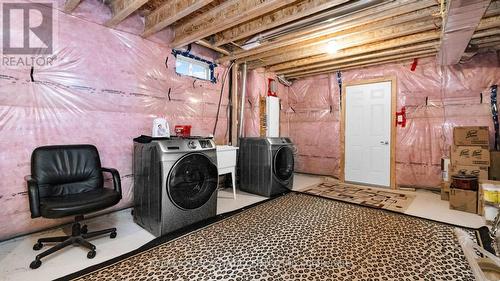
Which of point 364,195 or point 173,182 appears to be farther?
point 364,195

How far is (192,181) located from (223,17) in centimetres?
178

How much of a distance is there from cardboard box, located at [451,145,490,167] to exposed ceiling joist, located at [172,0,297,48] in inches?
121

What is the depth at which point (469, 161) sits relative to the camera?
10.1 ft

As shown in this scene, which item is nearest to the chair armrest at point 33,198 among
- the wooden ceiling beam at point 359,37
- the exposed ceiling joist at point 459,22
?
the wooden ceiling beam at point 359,37

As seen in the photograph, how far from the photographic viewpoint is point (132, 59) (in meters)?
2.78

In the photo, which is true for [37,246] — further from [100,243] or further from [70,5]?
[70,5]

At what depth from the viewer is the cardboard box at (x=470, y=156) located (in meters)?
3.00

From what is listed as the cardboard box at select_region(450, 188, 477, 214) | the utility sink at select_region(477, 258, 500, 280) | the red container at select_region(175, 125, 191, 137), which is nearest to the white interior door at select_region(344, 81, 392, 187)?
the cardboard box at select_region(450, 188, 477, 214)

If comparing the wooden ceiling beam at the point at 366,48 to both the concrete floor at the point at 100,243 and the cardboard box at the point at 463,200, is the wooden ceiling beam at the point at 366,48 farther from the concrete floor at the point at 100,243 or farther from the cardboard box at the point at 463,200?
the concrete floor at the point at 100,243

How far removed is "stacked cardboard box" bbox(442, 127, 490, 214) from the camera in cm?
285

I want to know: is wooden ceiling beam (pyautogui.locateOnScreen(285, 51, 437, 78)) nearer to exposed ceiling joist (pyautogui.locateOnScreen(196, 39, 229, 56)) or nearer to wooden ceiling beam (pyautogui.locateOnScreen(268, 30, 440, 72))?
wooden ceiling beam (pyautogui.locateOnScreen(268, 30, 440, 72))

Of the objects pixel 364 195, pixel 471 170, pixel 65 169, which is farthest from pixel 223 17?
pixel 471 170

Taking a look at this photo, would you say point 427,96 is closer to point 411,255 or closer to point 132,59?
point 411,255

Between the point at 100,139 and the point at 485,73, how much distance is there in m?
5.34
